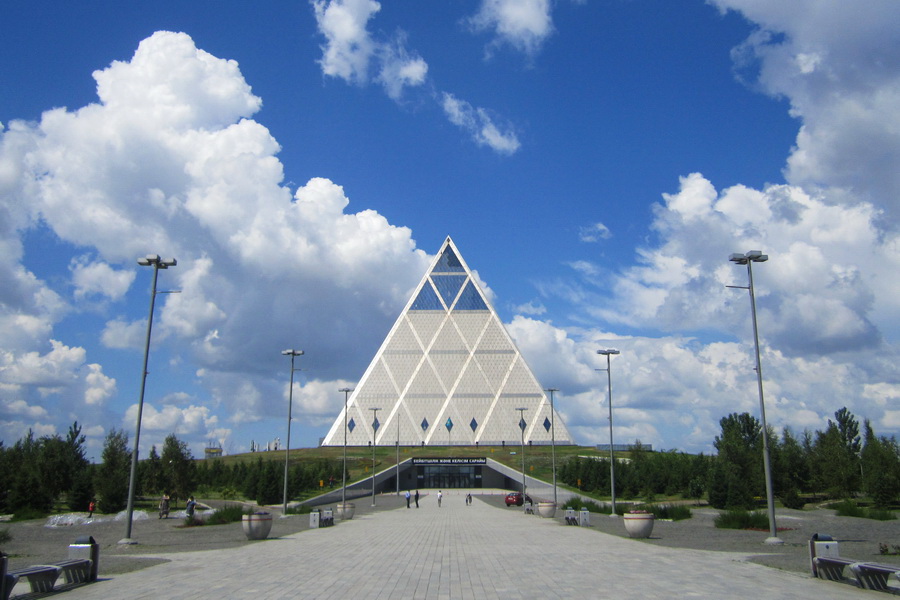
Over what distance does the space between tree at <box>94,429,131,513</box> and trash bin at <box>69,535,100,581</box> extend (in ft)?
96.1

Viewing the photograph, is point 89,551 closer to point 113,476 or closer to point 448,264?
point 113,476

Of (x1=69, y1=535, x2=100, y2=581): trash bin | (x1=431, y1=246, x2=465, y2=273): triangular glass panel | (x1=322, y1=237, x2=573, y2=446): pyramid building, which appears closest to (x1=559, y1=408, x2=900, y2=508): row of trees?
(x1=322, y1=237, x2=573, y2=446): pyramid building

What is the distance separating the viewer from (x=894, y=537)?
2141 centimetres

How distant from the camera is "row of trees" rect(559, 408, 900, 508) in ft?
128

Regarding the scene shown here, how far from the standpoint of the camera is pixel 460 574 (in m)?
12.7

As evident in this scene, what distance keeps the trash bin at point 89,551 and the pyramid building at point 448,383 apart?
75.1m

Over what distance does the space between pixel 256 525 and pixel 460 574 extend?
33.2 feet

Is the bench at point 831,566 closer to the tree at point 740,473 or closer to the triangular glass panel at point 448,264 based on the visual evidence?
the tree at point 740,473

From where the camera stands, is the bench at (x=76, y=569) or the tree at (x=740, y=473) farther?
the tree at (x=740, y=473)

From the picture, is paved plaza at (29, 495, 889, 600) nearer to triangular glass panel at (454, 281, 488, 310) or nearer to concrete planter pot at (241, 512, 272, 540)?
concrete planter pot at (241, 512, 272, 540)

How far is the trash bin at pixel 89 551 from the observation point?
1245 cm

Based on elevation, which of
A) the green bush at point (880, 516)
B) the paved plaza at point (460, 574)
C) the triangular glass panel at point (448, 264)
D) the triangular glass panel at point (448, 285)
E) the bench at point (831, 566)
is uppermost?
the triangular glass panel at point (448, 264)

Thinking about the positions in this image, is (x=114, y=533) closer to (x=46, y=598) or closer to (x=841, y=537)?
(x=46, y=598)

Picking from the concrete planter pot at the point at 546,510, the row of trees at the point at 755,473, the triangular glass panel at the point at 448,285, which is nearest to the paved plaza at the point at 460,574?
the concrete planter pot at the point at 546,510
